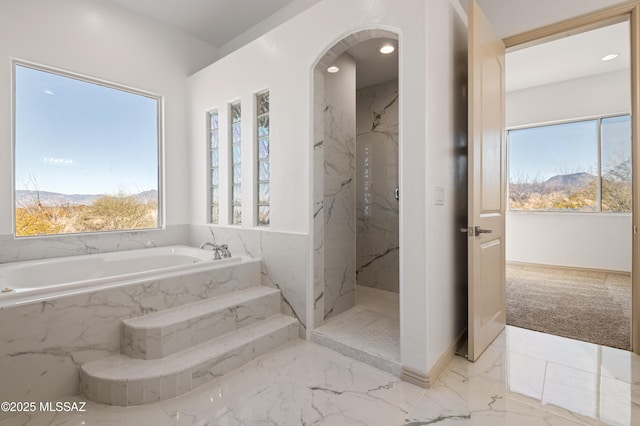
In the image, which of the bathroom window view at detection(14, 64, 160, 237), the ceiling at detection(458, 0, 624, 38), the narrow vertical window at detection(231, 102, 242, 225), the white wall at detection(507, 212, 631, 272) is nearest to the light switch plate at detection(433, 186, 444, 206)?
the ceiling at detection(458, 0, 624, 38)

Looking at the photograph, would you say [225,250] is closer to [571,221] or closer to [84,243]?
[84,243]

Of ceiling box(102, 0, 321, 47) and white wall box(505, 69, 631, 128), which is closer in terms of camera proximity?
ceiling box(102, 0, 321, 47)

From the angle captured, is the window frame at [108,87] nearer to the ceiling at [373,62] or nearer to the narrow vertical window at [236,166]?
the narrow vertical window at [236,166]

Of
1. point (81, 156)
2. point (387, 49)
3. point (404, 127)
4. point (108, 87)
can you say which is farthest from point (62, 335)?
point (387, 49)

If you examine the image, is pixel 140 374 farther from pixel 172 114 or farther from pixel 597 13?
pixel 597 13

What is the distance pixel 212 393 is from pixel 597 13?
11.5 feet

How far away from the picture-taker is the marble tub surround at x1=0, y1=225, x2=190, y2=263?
2541 mm

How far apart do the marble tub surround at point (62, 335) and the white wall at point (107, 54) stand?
148 cm

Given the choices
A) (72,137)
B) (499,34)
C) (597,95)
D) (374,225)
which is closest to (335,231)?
(374,225)

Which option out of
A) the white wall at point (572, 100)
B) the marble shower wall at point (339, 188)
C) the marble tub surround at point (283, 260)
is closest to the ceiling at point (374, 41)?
the white wall at point (572, 100)

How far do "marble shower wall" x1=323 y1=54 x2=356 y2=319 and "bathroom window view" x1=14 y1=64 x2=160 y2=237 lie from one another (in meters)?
2.13

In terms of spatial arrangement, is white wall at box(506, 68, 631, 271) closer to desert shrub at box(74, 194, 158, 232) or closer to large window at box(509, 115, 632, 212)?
large window at box(509, 115, 632, 212)

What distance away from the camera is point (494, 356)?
211 centimetres

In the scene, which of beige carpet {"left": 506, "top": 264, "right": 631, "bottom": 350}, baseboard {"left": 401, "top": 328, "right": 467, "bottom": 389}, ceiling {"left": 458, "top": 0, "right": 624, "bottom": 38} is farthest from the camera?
beige carpet {"left": 506, "top": 264, "right": 631, "bottom": 350}
